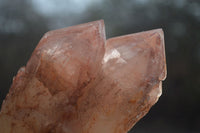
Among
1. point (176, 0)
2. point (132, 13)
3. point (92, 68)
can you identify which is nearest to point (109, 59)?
point (92, 68)

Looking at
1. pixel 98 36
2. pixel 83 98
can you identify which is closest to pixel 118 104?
pixel 83 98

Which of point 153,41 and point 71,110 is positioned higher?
point 153,41

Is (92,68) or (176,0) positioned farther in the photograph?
(176,0)

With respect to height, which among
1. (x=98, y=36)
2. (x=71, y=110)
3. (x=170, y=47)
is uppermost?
(x=98, y=36)

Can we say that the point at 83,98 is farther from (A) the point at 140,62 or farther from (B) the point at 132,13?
(B) the point at 132,13

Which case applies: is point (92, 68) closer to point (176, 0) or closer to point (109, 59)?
point (109, 59)

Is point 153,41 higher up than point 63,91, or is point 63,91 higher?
point 153,41
